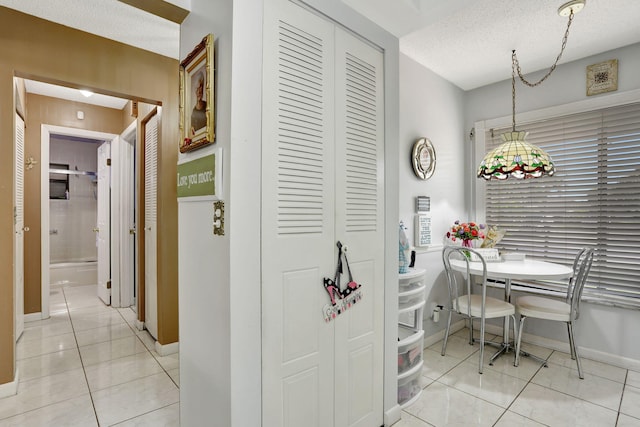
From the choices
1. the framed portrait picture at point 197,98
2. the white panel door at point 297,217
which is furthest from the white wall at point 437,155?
the framed portrait picture at point 197,98

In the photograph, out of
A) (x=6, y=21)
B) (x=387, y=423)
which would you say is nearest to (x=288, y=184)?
(x=387, y=423)

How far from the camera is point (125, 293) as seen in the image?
4258 millimetres

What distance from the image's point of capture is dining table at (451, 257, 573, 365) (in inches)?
99.7

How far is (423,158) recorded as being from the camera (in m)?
3.14

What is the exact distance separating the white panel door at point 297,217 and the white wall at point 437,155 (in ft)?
5.10

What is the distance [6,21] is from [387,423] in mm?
3620

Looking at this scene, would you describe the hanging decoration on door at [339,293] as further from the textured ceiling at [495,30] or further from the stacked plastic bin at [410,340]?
the textured ceiling at [495,30]

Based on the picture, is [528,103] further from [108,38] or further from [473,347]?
A: [108,38]

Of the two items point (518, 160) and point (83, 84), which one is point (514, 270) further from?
point (83, 84)

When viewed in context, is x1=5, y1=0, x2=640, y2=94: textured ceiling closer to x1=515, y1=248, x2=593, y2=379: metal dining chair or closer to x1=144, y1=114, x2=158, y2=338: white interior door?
x1=144, y1=114, x2=158, y2=338: white interior door

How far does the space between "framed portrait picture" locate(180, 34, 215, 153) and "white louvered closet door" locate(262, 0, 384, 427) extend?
23 cm

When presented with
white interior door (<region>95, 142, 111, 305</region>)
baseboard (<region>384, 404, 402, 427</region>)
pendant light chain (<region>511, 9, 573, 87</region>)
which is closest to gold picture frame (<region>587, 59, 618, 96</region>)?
pendant light chain (<region>511, 9, 573, 87</region>)

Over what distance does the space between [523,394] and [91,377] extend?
325cm

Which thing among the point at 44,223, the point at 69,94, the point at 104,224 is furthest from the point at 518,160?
the point at 44,223
